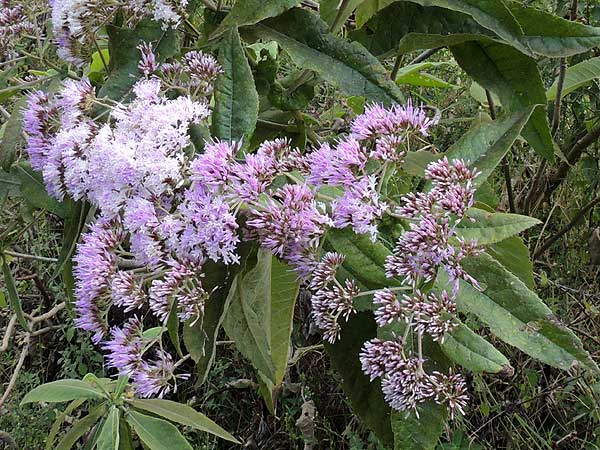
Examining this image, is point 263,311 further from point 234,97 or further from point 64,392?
point 64,392

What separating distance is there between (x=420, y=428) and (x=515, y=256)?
13.3 inches

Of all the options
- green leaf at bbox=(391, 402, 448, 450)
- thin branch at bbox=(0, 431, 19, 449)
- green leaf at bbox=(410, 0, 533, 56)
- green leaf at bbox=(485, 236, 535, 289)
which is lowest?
thin branch at bbox=(0, 431, 19, 449)

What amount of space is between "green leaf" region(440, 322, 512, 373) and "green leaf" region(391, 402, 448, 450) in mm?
64

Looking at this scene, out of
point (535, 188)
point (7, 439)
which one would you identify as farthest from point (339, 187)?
point (7, 439)

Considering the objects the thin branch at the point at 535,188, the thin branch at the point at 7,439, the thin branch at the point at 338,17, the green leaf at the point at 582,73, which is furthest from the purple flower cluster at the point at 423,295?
the thin branch at the point at 7,439

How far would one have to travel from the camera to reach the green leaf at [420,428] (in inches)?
33.0

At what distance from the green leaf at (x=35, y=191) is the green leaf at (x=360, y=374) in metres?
0.50

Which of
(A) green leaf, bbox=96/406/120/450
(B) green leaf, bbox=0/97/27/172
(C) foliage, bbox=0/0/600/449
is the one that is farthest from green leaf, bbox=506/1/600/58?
(A) green leaf, bbox=96/406/120/450

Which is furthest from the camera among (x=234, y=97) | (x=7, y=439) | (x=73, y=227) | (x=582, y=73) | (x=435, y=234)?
(x=7, y=439)

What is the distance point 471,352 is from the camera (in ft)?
2.78

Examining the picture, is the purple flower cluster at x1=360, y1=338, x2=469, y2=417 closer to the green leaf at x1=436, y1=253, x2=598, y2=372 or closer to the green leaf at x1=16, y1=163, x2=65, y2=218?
the green leaf at x1=436, y1=253, x2=598, y2=372

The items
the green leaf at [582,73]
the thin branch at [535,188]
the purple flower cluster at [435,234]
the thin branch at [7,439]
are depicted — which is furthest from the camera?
the thin branch at [7,439]

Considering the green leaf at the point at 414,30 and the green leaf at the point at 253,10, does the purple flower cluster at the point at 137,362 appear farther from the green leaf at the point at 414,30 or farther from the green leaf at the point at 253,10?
the green leaf at the point at 414,30

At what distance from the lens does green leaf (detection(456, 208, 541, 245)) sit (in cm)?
85
